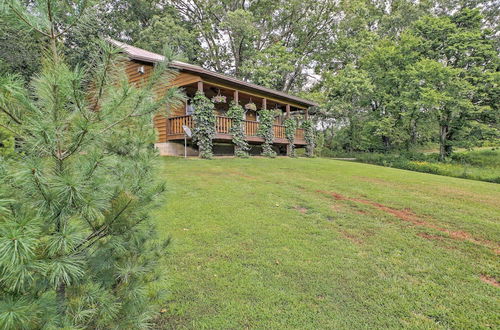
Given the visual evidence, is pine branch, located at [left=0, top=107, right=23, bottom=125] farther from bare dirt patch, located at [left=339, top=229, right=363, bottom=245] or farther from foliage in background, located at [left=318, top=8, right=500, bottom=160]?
foliage in background, located at [left=318, top=8, right=500, bottom=160]

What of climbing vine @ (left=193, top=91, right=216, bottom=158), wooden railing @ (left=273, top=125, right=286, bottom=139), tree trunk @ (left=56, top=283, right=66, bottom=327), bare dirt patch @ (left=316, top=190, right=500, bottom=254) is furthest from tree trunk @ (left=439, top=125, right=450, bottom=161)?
tree trunk @ (left=56, top=283, right=66, bottom=327)

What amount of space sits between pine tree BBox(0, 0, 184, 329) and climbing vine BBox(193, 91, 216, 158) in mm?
8640

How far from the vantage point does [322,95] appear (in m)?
19.9

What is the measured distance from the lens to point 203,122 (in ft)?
32.5

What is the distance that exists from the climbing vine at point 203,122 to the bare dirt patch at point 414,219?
5689 mm

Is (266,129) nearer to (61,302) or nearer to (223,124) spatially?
(223,124)

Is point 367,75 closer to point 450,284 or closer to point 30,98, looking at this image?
point 450,284

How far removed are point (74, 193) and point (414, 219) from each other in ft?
16.9

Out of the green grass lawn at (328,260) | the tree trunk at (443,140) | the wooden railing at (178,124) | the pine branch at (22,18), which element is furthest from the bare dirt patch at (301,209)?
the tree trunk at (443,140)

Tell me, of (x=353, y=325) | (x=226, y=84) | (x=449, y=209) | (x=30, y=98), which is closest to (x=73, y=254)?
(x=30, y=98)

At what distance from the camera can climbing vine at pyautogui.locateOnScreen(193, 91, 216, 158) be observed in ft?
32.1

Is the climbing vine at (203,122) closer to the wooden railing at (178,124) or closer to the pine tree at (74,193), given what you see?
the wooden railing at (178,124)

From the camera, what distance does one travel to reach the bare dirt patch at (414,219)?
11.4ft

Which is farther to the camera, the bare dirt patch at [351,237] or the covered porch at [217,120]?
the covered porch at [217,120]
